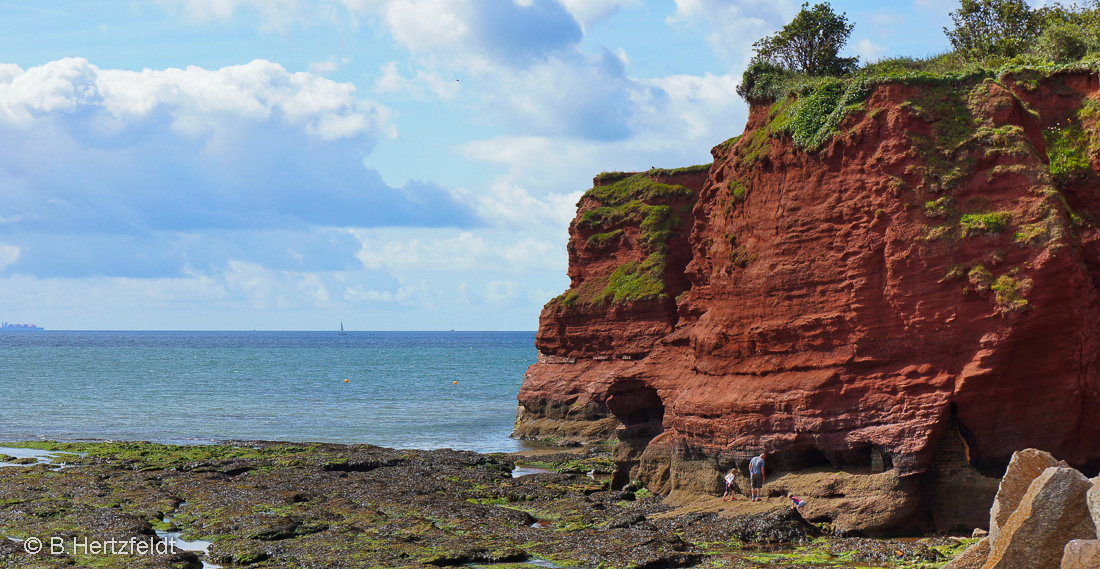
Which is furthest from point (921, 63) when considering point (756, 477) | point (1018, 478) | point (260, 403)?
point (260, 403)

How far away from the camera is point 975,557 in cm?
1323

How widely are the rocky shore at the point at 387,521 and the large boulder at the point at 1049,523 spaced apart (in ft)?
18.9

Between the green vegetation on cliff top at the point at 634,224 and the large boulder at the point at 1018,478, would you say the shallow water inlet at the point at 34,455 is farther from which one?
the large boulder at the point at 1018,478

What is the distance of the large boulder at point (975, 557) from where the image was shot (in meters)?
13.1

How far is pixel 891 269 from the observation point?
2136 centimetres

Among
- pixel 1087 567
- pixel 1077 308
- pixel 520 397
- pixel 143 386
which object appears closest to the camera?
pixel 1087 567

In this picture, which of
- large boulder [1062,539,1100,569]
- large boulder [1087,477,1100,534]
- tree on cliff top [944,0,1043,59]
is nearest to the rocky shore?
large boulder [1087,477,1100,534]

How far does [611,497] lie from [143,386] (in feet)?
215

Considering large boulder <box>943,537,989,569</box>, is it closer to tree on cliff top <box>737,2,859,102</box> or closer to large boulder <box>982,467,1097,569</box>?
large boulder <box>982,467,1097,569</box>

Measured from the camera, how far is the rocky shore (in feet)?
62.3

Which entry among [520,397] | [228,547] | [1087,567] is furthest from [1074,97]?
[520,397]

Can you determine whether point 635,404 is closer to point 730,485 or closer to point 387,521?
point 730,485

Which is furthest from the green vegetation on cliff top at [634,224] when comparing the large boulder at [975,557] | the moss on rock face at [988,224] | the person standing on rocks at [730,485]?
the large boulder at [975,557]

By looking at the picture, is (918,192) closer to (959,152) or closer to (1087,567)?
(959,152)
